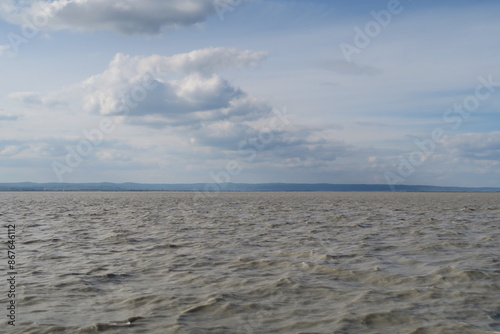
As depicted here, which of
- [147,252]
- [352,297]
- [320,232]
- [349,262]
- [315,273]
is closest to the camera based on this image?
[352,297]

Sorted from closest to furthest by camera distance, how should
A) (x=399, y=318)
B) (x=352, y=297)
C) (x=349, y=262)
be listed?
(x=399, y=318) → (x=352, y=297) → (x=349, y=262)

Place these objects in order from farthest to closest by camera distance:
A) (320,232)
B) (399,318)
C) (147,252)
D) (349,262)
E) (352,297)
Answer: (320,232)
(147,252)
(349,262)
(352,297)
(399,318)

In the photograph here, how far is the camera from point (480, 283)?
14078 millimetres

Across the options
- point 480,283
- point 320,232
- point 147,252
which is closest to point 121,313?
point 147,252

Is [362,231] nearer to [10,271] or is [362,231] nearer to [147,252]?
[147,252]

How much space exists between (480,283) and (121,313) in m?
11.2

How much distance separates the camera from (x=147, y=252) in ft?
67.6

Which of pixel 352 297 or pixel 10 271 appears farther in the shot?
pixel 10 271

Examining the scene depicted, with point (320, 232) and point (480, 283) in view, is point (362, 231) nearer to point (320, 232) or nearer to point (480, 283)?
point (320, 232)

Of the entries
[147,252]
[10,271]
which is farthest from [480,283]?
[10,271]

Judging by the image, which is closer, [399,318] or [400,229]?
[399,318]

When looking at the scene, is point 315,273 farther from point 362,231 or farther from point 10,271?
point 362,231

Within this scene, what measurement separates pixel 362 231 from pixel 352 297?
669 inches

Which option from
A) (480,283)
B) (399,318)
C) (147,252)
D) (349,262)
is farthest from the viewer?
(147,252)
